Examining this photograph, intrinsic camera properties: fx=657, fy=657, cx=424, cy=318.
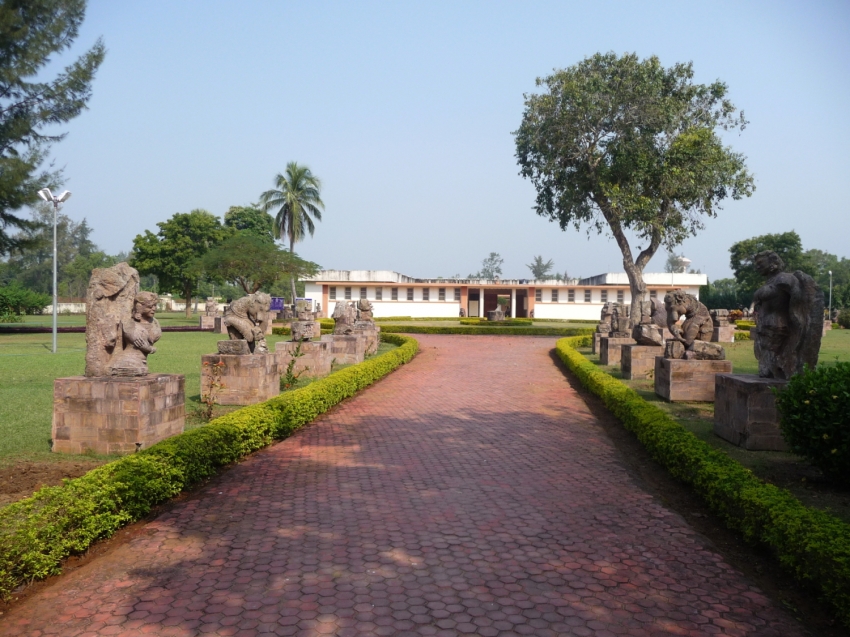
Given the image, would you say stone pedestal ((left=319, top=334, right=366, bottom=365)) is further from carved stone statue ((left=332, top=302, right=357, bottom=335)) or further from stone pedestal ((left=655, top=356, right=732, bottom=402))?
stone pedestal ((left=655, top=356, right=732, bottom=402))

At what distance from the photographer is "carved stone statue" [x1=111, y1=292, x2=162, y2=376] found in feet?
22.0

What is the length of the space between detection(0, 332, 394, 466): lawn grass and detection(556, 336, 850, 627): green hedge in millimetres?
5467

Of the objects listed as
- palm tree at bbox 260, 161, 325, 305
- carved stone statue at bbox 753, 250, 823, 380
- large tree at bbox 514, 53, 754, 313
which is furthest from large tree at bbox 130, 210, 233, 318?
carved stone statue at bbox 753, 250, 823, 380

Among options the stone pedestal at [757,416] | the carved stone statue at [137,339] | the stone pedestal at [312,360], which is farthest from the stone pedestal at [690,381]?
the carved stone statue at [137,339]

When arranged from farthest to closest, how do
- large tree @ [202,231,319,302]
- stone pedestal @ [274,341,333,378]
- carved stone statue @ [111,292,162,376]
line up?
large tree @ [202,231,319,302] < stone pedestal @ [274,341,333,378] < carved stone statue @ [111,292,162,376]

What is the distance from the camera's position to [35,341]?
22.2 meters

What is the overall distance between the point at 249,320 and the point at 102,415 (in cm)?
387

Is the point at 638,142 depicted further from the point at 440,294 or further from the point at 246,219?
the point at 246,219

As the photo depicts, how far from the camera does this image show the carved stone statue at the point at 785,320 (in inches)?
271

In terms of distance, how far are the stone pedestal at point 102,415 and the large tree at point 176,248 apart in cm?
3726

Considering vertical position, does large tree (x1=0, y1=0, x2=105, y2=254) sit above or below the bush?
above

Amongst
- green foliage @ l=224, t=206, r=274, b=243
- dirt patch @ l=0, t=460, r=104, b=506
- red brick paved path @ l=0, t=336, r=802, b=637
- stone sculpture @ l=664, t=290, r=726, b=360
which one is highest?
green foliage @ l=224, t=206, r=274, b=243

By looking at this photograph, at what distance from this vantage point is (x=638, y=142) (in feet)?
86.4

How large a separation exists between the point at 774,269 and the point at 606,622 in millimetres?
→ 5354
